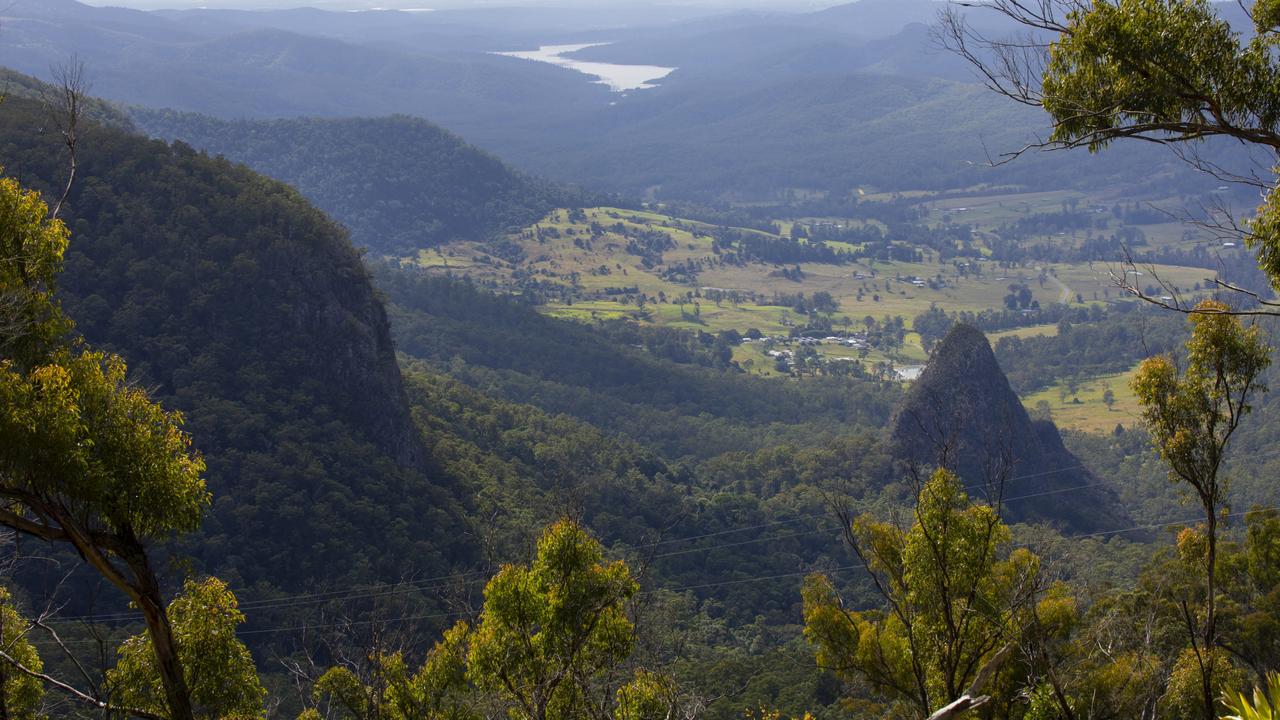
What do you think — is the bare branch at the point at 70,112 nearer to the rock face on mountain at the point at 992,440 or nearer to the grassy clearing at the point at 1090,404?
the rock face on mountain at the point at 992,440

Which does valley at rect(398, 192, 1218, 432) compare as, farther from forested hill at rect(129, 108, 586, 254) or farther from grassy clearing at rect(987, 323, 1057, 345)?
forested hill at rect(129, 108, 586, 254)

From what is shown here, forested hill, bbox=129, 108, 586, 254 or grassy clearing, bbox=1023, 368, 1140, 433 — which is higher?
forested hill, bbox=129, 108, 586, 254

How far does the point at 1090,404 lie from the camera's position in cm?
11012

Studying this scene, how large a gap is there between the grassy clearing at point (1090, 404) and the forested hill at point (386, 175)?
9191cm

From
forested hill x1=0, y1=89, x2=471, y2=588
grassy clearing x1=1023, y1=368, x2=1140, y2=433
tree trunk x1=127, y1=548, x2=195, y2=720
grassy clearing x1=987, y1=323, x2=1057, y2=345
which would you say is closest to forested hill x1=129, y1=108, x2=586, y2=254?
grassy clearing x1=987, y1=323, x2=1057, y2=345

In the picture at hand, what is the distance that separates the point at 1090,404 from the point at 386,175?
Result: 115 meters

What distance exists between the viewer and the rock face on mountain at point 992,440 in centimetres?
7300

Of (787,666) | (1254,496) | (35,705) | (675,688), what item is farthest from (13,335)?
(1254,496)

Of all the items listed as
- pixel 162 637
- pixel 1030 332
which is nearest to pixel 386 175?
pixel 1030 332

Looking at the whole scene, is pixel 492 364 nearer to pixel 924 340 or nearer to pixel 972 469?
pixel 972 469

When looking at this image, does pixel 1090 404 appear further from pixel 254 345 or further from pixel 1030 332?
pixel 254 345

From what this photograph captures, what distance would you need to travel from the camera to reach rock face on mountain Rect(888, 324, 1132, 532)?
73000 mm

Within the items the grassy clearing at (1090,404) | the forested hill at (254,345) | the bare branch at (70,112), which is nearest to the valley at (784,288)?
the grassy clearing at (1090,404)

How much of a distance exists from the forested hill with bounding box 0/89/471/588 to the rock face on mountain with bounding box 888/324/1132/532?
37.3m
